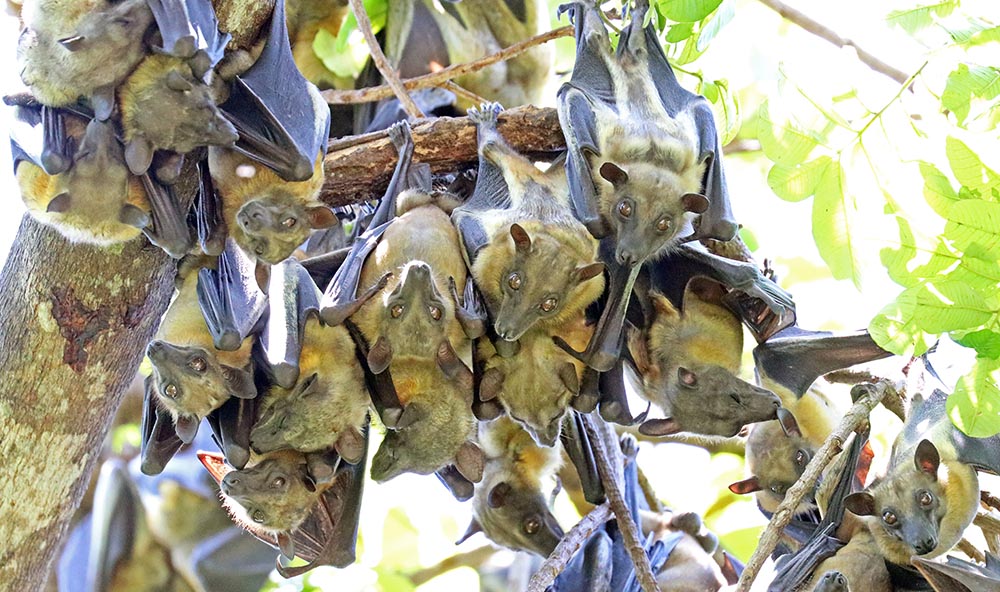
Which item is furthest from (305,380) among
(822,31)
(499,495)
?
(822,31)

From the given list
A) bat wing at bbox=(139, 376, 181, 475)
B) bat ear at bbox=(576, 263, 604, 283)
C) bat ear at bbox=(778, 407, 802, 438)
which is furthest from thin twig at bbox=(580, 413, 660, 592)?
bat wing at bbox=(139, 376, 181, 475)

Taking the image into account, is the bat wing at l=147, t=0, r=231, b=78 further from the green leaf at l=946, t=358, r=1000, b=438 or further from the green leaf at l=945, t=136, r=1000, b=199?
the green leaf at l=946, t=358, r=1000, b=438

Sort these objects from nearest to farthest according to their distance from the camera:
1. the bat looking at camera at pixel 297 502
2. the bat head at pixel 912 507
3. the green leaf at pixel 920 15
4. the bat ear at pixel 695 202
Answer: the green leaf at pixel 920 15 → the bat looking at camera at pixel 297 502 → the bat ear at pixel 695 202 → the bat head at pixel 912 507

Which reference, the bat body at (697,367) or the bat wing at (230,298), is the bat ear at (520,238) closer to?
the bat body at (697,367)

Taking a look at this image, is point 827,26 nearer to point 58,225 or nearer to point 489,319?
point 489,319

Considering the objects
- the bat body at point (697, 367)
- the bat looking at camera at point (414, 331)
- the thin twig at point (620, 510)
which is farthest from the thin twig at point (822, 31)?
the bat looking at camera at point (414, 331)

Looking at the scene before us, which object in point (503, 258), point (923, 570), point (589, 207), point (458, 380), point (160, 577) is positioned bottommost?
point (160, 577)

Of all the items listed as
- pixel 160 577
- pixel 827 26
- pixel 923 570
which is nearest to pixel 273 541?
pixel 923 570
